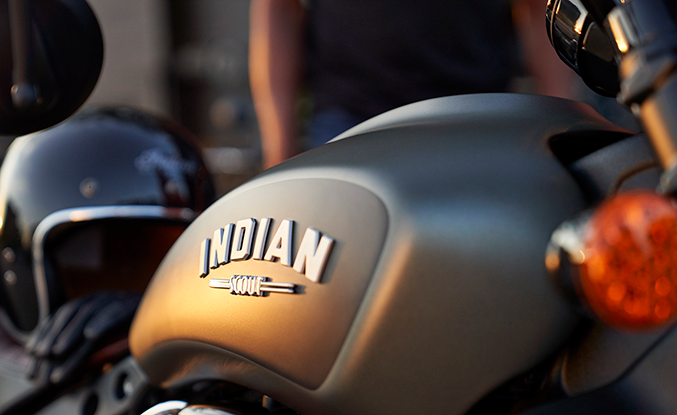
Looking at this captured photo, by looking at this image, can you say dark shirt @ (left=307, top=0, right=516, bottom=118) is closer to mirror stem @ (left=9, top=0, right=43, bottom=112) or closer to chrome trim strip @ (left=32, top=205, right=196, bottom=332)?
chrome trim strip @ (left=32, top=205, right=196, bottom=332)

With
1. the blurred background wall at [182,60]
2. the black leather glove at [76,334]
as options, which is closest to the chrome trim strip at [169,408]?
the black leather glove at [76,334]

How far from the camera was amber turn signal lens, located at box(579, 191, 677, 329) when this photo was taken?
1.03ft

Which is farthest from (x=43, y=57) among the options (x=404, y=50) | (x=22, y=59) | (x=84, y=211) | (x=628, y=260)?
(x=404, y=50)

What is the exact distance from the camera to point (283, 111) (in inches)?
72.0

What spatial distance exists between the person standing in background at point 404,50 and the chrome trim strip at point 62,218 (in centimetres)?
56

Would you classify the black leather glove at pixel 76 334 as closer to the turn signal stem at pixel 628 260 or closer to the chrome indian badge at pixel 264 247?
the chrome indian badge at pixel 264 247

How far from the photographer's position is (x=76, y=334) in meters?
1.03

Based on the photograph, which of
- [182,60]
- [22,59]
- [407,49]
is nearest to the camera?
[22,59]

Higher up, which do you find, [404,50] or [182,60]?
[404,50]

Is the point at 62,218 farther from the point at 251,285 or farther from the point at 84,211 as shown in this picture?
the point at 251,285

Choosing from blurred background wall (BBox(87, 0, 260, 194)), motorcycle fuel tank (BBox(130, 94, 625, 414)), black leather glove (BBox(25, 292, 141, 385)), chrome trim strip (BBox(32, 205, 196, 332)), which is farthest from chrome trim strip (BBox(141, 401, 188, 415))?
blurred background wall (BBox(87, 0, 260, 194))

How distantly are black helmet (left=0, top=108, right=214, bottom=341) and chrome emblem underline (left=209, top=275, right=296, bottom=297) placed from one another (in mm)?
703

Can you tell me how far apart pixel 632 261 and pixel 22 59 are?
0.65m

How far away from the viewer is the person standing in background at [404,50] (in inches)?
56.5
